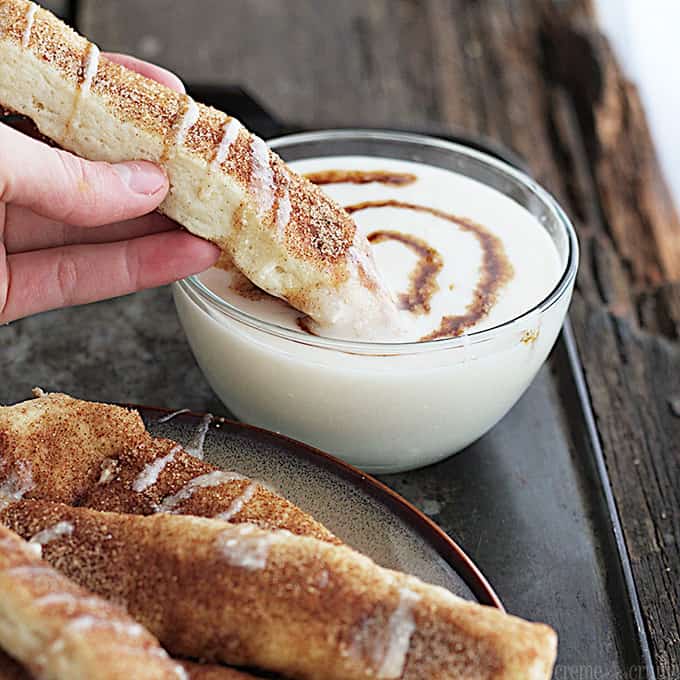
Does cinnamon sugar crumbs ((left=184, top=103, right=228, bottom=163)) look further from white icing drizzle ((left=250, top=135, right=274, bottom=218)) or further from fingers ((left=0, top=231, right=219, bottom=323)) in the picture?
fingers ((left=0, top=231, right=219, bottom=323))

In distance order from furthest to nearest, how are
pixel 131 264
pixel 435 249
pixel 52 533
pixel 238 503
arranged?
pixel 435 249 → pixel 131 264 → pixel 238 503 → pixel 52 533

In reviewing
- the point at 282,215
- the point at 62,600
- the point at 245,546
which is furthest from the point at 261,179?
the point at 62,600

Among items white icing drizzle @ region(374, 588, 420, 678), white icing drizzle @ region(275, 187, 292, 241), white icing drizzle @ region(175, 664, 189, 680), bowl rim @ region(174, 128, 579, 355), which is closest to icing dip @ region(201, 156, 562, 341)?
bowl rim @ region(174, 128, 579, 355)

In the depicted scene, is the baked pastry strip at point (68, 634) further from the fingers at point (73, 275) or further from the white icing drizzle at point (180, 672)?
the fingers at point (73, 275)

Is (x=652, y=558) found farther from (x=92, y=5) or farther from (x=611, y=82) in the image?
(x=92, y=5)

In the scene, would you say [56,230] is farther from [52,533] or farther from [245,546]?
[245,546]

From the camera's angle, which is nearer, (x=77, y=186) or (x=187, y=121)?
(x=77, y=186)
